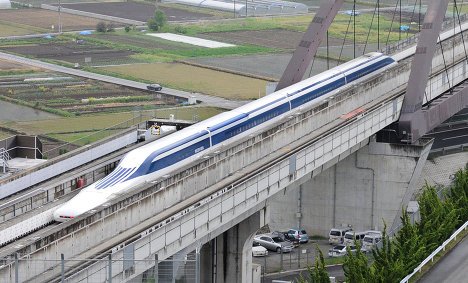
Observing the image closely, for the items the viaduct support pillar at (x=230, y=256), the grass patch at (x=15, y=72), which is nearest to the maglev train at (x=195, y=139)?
the viaduct support pillar at (x=230, y=256)

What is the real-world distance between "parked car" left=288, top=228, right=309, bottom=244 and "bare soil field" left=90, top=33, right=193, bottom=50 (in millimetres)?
66714

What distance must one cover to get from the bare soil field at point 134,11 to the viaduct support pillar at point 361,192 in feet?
285

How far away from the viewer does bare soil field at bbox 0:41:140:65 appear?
380ft

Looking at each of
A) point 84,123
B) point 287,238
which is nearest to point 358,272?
point 287,238

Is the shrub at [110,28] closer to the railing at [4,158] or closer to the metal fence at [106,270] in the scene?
the railing at [4,158]

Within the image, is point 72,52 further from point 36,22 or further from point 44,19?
point 44,19

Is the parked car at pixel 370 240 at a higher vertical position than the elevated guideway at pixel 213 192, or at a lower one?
lower

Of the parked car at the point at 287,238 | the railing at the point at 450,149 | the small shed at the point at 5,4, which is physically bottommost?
the parked car at the point at 287,238

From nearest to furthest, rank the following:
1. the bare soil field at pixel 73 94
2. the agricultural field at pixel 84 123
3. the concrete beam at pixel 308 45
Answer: the concrete beam at pixel 308 45
the agricultural field at pixel 84 123
the bare soil field at pixel 73 94

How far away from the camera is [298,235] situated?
59938 mm

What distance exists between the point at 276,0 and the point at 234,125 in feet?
368

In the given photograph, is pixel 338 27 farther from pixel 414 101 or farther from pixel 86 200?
pixel 86 200

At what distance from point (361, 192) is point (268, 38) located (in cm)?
7268

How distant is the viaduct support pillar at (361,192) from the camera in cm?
6128
